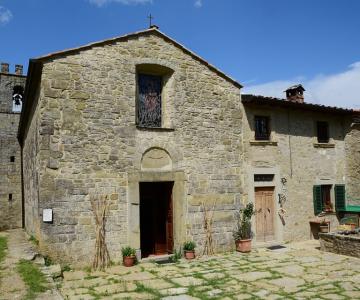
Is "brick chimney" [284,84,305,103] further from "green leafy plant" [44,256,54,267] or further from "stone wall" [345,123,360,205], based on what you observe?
"green leafy plant" [44,256,54,267]

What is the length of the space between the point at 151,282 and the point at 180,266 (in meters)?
1.76

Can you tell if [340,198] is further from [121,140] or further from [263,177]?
[121,140]

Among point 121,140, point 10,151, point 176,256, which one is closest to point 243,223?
point 176,256

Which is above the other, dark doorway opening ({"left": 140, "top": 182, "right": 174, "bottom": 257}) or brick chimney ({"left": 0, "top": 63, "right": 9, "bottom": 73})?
brick chimney ({"left": 0, "top": 63, "right": 9, "bottom": 73})

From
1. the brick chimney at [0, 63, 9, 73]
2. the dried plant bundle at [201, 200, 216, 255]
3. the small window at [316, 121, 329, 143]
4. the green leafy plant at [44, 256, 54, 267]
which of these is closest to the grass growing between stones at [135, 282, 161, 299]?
the green leafy plant at [44, 256, 54, 267]

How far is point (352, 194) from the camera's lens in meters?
14.8

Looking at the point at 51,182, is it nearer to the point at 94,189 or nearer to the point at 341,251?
the point at 94,189

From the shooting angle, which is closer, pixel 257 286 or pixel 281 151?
pixel 257 286

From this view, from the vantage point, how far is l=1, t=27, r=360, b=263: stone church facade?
9.23 meters

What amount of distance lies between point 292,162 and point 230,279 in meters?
6.53

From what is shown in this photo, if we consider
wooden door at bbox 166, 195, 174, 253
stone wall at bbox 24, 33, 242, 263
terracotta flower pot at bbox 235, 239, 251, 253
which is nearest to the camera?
stone wall at bbox 24, 33, 242, 263

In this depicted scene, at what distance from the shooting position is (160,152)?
10.7m

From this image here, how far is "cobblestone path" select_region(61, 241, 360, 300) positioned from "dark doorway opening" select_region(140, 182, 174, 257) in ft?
4.31

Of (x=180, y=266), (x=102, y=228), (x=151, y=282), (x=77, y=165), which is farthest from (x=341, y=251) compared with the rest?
(x=77, y=165)
